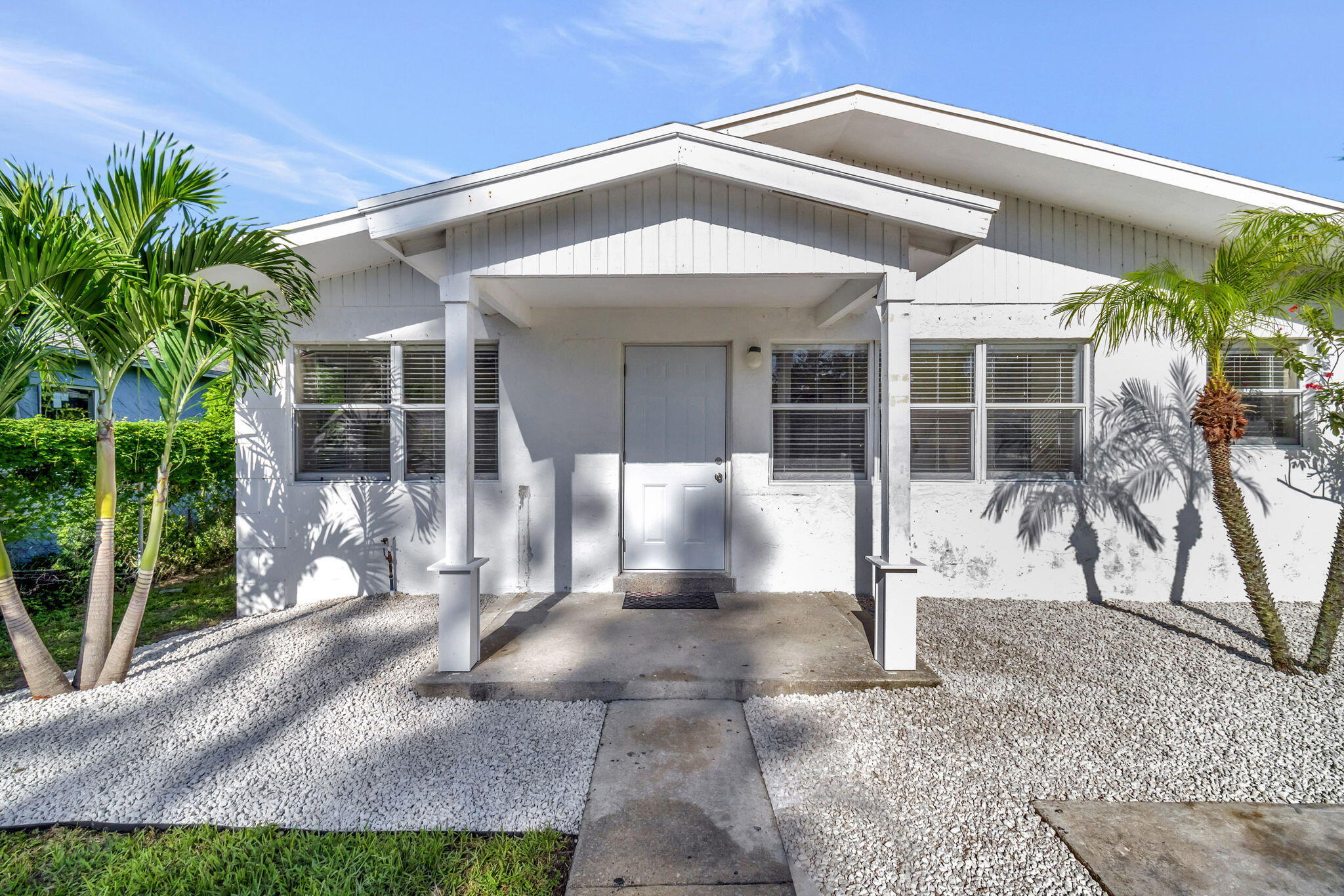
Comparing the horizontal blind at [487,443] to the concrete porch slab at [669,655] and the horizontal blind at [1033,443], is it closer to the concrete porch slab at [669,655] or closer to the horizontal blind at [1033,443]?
the concrete porch slab at [669,655]

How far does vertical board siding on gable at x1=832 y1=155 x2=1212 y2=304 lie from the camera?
4953mm

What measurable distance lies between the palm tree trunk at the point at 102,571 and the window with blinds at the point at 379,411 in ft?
5.95

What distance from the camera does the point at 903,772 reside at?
8.18 ft

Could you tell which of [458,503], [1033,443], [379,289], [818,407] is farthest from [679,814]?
[379,289]

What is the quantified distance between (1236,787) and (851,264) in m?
2.94

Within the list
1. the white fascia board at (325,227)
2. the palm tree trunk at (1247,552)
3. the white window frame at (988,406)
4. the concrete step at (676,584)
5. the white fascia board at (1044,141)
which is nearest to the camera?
the palm tree trunk at (1247,552)

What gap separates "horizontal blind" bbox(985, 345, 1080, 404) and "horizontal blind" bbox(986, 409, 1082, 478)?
0.41 ft

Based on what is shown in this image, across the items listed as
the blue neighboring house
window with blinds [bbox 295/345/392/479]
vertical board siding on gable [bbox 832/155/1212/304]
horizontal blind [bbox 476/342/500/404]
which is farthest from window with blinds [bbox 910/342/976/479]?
the blue neighboring house

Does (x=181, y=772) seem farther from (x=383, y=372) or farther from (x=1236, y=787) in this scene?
(x=1236, y=787)

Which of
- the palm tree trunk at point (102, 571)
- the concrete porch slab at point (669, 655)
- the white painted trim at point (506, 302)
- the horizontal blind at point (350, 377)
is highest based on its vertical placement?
the white painted trim at point (506, 302)

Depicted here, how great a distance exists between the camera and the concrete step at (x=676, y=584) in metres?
4.93

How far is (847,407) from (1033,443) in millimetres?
1658

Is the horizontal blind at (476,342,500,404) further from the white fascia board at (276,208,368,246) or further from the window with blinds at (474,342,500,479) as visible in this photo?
the white fascia board at (276,208,368,246)

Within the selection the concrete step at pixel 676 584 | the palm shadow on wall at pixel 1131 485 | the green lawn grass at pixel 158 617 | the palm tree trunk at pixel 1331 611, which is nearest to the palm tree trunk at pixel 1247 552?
the palm tree trunk at pixel 1331 611
